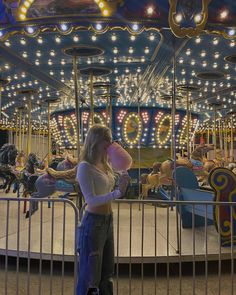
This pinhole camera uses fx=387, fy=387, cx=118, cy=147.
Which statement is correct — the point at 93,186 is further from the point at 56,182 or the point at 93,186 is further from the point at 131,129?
the point at 131,129

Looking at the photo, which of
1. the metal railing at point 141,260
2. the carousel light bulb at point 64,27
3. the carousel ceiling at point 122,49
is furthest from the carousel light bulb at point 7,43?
the metal railing at point 141,260

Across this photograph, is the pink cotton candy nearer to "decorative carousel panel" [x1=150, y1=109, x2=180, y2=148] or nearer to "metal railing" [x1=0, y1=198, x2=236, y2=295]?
"metal railing" [x1=0, y1=198, x2=236, y2=295]

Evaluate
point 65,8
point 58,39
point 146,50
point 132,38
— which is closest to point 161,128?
point 146,50

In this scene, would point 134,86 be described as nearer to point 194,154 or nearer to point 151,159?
point 194,154

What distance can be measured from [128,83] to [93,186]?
7348mm

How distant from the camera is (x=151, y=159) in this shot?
13.6 m

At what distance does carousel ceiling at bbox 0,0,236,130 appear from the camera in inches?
191

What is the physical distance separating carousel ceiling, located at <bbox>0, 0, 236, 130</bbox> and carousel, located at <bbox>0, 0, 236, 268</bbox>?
0.05 ft

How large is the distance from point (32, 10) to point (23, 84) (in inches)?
211

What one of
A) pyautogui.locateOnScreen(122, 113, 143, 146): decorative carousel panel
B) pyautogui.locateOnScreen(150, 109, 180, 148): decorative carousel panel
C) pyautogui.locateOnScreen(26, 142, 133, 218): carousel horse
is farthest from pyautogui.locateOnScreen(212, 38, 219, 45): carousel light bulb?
pyautogui.locateOnScreen(150, 109, 180, 148): decorative carousel panel

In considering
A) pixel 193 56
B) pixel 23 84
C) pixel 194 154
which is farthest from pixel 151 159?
pixel 193 56

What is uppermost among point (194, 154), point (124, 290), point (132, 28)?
point (132, 28)

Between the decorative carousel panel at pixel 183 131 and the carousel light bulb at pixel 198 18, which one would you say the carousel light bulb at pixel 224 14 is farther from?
the decorative carousel panel at pixel 183 131

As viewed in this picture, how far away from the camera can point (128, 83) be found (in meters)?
9.88
